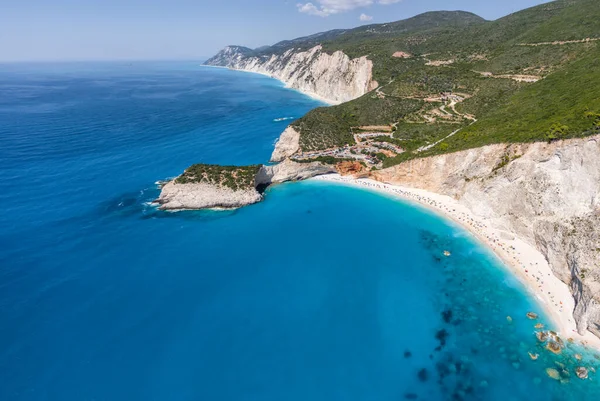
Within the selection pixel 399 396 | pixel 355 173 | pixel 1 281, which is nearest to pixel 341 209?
pixel 355 173

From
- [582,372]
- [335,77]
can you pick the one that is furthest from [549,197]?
[335,77]

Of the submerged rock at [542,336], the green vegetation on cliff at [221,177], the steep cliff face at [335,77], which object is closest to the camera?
the submerged rock at [542,336]

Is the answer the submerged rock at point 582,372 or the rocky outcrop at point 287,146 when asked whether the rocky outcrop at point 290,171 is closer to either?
the rocky outcrop at point 287,146

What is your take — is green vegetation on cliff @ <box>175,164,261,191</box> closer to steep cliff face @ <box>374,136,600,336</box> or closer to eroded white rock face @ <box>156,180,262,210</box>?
eroded white rock face @ <box>156,180,262,210</box>

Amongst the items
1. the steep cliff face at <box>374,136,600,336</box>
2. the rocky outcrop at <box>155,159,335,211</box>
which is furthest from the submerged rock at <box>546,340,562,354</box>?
the rocky outcrop at <box>155,159,335,211</box>

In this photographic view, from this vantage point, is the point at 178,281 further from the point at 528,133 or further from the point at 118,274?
the point at 528,133

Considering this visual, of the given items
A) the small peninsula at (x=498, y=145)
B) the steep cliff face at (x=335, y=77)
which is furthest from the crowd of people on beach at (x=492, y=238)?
the steep cliff face at (x=335, y=77)
